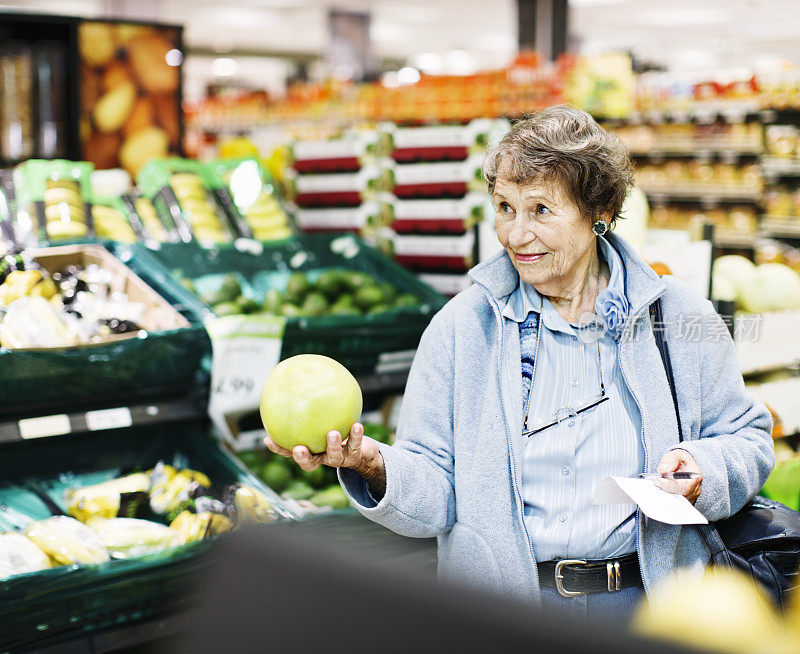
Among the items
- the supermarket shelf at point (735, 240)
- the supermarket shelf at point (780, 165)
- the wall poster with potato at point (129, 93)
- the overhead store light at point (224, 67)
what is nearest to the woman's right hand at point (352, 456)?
the wall poster with potato at point (129, 93)

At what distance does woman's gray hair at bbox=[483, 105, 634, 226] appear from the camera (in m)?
1.60

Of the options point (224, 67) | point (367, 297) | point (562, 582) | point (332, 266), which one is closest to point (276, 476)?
point (367, 297)

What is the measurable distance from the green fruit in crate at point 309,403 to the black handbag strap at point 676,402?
1.96 ft

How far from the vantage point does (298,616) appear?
22.6 inches

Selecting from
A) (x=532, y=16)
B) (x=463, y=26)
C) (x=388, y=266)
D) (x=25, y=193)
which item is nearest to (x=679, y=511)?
(x=388, y=266)

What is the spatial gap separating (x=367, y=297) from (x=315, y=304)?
21 cm

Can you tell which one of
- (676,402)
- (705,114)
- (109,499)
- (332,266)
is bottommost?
(109,499)

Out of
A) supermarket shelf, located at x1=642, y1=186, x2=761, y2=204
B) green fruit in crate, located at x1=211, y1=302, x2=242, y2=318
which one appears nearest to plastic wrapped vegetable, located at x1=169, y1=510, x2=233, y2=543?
green fruit in crate, located at x1=211, y1=302, x2=242, y2=318

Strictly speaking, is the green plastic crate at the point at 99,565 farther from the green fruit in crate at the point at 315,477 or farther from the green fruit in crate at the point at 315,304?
the green fruit in crate at the point at 315,304

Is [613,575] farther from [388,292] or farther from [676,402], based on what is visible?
[388,292]

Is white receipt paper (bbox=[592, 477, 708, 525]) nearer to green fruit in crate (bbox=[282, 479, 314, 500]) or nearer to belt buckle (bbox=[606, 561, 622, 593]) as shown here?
belt buckle (bbox=[606, 561, 622, 593])

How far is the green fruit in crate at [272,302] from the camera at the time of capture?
130 inches

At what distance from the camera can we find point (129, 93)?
14.5 ft

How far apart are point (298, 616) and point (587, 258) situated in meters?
1.31
